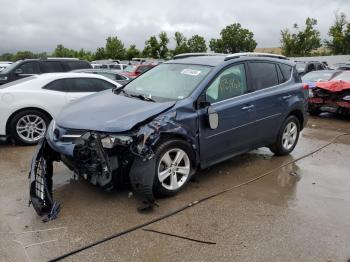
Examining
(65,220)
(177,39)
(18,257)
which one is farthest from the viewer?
(177,39)

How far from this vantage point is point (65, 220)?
4023 mm

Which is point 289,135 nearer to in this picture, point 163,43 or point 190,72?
point 190,72

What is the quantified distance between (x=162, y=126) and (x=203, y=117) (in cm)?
68

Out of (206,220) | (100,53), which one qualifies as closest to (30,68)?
(206,220)

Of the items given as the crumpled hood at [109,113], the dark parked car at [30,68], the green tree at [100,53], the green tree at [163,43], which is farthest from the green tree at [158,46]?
the crumpled hood at [109,113]

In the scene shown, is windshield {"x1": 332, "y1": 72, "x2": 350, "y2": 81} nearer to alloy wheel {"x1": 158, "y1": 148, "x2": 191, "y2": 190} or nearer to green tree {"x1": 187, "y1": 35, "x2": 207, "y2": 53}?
alloy wheel {"x1": 158, "y1": 148, "x2": 191, "y2": 190}

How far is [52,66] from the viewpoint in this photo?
42.4 feet

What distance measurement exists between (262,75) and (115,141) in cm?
292

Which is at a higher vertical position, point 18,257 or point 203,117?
point 203,117

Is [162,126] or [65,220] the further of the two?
[162,126]

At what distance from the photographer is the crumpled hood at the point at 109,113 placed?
13.8ft

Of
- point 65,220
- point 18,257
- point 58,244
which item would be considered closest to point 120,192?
point 65,220

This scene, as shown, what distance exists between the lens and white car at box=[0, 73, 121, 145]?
6.94 metres

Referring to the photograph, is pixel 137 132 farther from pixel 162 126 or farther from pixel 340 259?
pixel 340 259
